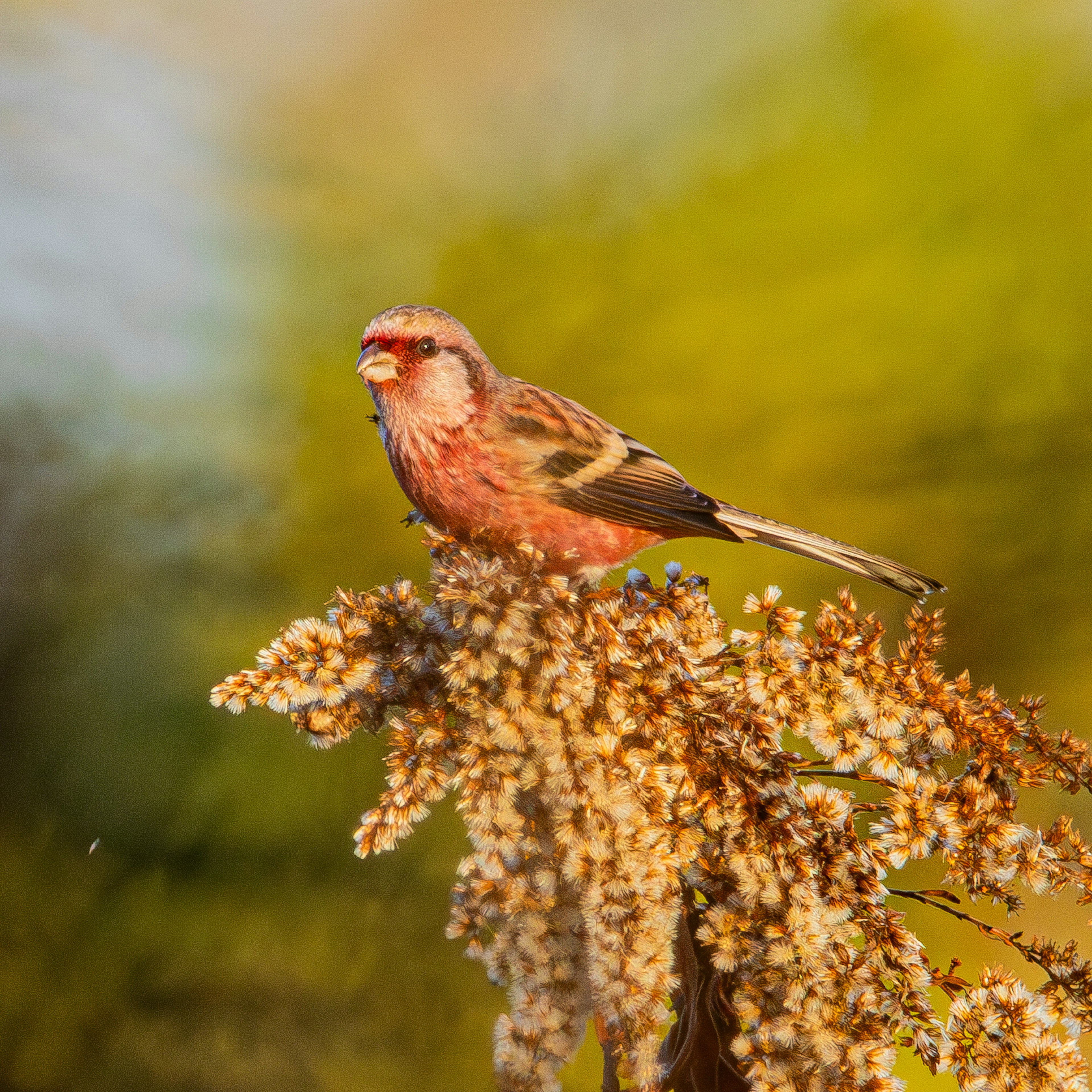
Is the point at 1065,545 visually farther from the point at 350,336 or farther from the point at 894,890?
the point at 350,336

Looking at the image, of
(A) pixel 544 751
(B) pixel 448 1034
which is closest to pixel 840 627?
(A) pixel 544 751

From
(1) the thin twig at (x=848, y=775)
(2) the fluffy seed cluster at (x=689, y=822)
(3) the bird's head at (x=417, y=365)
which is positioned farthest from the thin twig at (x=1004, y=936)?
(3) the bird's head at (x=417, y=365)

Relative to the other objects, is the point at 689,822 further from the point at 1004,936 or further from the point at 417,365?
the point at 417,365

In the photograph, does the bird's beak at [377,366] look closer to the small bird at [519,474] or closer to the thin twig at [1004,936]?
the small bird at [519,474]

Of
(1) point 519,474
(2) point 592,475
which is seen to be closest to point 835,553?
(2) point 592,475

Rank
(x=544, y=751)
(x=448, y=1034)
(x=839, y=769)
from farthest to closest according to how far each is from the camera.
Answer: (x=448, y=1034)
(x=839, y=769)
(x=544, y=751)

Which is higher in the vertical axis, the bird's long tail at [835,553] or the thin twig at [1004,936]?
the bird's long tail at [835,553]
